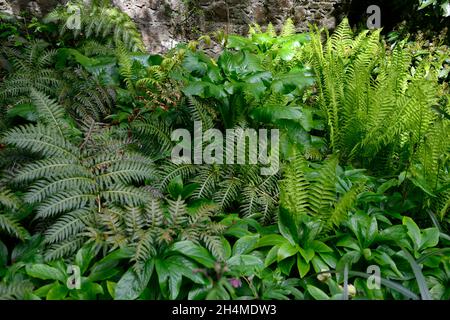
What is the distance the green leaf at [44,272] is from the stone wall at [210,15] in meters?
2.85

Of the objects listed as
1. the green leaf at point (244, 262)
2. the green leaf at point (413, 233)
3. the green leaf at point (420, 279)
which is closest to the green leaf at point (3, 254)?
the green leaf at point (244, 262)

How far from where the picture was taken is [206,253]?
178 cm

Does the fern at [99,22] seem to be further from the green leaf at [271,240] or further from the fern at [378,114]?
the green leaf at [271,240]

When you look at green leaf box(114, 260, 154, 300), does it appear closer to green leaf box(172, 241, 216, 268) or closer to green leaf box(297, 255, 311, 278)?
green leaf box(172, 241, 216, 268)

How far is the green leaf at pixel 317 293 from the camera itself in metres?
1.71

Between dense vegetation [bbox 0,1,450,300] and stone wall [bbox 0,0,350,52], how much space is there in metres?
0.93

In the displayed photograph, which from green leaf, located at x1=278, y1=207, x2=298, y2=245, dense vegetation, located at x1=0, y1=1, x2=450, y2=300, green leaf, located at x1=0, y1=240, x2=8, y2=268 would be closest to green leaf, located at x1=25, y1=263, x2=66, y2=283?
dense vegetation, located at x1=0, y1=1, x2=450, y2=300

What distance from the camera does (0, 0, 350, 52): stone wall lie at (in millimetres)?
4031

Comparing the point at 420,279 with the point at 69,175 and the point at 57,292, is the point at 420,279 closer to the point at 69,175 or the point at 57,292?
the point at 57,292

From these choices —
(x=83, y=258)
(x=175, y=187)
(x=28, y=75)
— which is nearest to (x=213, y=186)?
(x=175, y=187)

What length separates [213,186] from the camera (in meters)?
2.27

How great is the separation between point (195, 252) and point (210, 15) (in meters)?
3.20

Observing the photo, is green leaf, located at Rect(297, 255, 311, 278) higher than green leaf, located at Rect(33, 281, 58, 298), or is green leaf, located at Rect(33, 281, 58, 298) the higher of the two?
green leaf, located at Rect(297, 255, 311, 278)

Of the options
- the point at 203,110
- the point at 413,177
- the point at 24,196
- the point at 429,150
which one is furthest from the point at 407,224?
the point at 24,196
